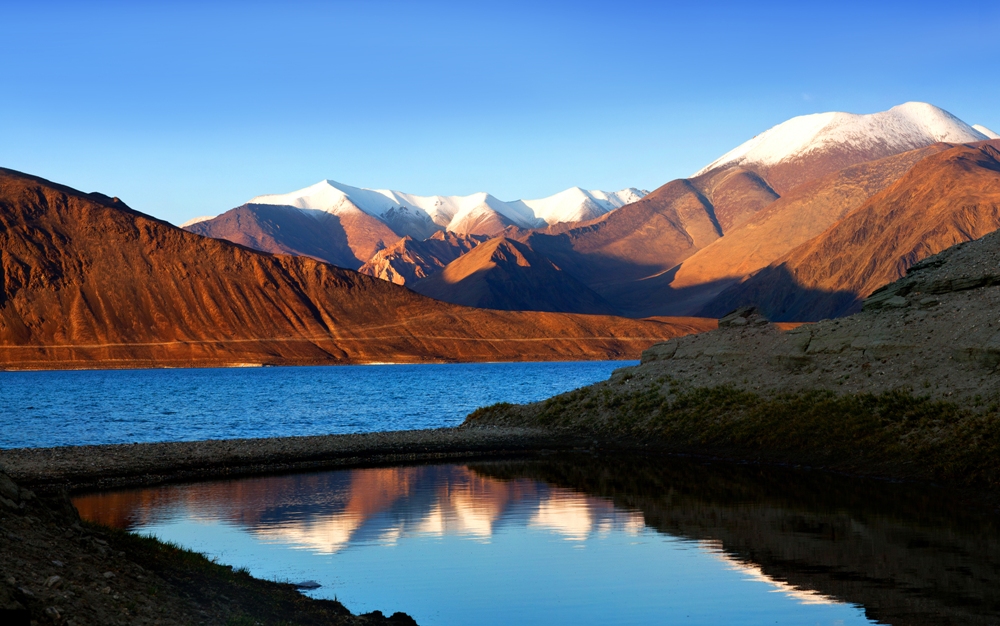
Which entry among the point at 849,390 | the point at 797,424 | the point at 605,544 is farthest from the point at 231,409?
the point at 605,544

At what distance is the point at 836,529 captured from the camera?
21.2 meters

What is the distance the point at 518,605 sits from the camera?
51.4ft

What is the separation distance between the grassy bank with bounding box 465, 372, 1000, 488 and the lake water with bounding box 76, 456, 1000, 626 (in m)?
1.91

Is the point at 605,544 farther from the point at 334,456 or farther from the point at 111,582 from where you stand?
the point at 334,456

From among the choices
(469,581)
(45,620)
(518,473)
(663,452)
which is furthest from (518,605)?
(663,452)

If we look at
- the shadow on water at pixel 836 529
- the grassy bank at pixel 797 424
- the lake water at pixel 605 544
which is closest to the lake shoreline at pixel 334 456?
the grassy bank at pixel 797 424

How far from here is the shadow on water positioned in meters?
15.5

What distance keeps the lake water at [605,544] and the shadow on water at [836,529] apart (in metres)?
0.06

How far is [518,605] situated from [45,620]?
24.3 ft

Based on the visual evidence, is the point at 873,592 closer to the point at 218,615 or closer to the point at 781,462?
the point at 218,615

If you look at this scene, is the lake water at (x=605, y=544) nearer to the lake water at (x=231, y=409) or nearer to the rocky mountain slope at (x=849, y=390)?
the rocky mountain slope at (x=849, y=390)

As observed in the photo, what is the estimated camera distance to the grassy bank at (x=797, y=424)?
27.8 metres

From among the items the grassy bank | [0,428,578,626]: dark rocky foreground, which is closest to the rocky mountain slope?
the grassy bank

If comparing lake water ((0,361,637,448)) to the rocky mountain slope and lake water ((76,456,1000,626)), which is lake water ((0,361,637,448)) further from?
lake water ((76,456,1000,626))
